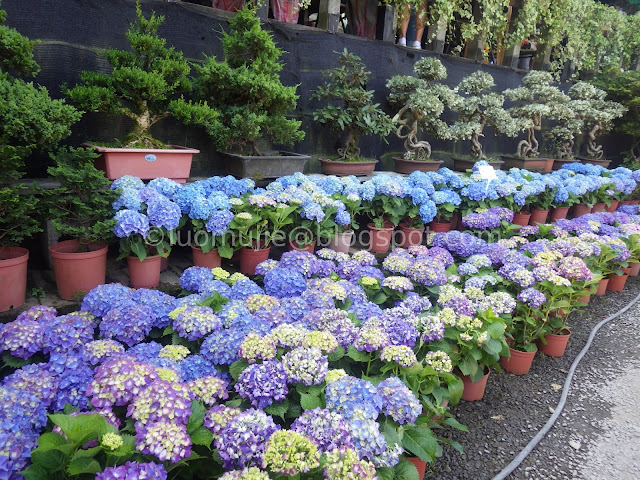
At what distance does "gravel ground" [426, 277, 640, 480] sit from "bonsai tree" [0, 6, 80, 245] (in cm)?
210

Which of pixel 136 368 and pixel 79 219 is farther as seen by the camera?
pixel 79 219

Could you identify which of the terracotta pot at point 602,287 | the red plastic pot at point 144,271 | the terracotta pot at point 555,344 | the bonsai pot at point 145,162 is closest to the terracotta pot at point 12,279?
the red plastic pot at point 144,271

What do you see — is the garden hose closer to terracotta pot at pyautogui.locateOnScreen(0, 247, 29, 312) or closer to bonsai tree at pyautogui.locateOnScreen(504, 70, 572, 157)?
terracotta pot at pyautogui.locateOnScreen(0, 247, 29, 312)

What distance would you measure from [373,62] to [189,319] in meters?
3.69

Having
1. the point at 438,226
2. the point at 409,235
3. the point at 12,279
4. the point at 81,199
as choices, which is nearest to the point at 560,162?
the point at 438,226

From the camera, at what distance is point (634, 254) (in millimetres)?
3830

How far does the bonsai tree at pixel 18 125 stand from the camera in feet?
6.46

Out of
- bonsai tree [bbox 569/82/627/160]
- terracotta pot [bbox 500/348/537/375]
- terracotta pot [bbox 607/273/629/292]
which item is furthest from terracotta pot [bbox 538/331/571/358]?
bonsai tree [bbox 569/82/627/160]

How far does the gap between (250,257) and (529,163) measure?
4298mm

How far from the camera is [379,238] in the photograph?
3465 mm

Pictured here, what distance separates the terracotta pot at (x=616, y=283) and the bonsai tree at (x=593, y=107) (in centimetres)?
312

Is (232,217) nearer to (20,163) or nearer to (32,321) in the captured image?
(20,163)

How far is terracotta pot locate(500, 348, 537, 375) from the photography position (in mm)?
2467

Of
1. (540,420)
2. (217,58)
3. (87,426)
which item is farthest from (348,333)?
(217,58)
